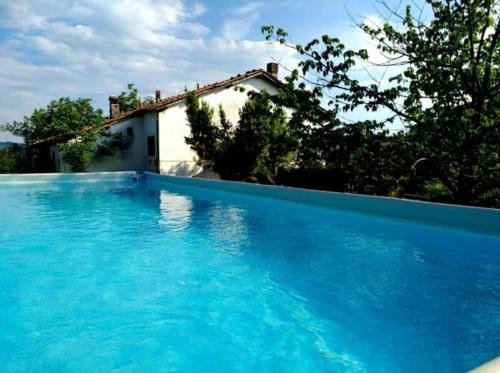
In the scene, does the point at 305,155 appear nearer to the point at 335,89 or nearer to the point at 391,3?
the point at 335,89

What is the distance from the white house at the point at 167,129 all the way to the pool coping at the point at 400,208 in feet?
22.4

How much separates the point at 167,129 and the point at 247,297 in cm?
1527

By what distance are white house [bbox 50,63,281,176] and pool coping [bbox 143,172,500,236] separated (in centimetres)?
682

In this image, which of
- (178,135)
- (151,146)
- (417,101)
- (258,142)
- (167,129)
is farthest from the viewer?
(151,146)

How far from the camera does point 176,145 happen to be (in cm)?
1903

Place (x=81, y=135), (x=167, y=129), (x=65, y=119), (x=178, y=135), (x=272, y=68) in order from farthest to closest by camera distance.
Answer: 1. (x=272, y=68)
2. (x=65, y=119)
3. (x=81, y=135)
4. (x=178, y=135)
5. (x=167, y=129)

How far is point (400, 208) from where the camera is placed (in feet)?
28.0

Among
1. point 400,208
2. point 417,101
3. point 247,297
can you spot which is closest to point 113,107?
point 417,101

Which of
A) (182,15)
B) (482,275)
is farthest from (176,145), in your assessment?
(482,275)

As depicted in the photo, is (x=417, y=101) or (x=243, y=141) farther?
(x=243, y=141)

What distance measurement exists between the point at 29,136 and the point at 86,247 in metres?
21.3

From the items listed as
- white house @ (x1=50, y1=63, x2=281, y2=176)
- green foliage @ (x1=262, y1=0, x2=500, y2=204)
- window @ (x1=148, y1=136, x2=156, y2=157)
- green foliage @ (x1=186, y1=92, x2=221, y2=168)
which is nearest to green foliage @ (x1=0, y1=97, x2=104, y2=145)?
white house @ (x1=50, y1=63, x2=281, y2=176)

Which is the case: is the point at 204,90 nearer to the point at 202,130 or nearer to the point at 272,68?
the point at 202,130

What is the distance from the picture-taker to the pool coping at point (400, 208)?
7.07 meters
